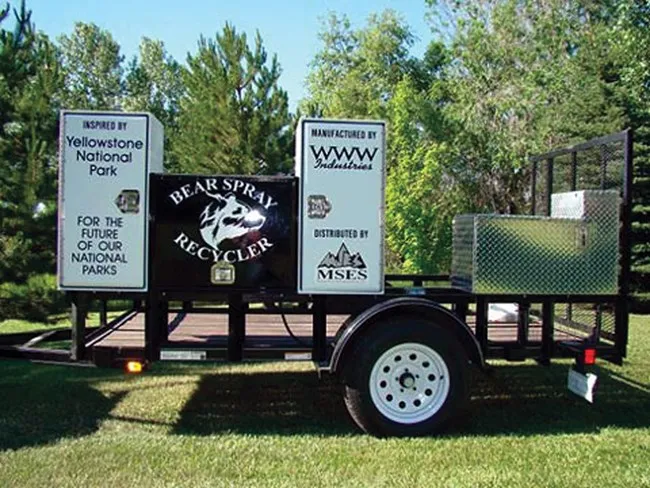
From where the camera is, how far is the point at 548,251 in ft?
17.6

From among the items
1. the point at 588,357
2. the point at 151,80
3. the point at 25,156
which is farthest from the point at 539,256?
the point at 151,80

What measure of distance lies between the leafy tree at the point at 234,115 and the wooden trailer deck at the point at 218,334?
31.2ft

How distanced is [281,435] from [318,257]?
136cm

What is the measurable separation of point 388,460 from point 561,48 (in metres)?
21.7

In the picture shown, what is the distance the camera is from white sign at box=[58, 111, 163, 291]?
16.4 feet

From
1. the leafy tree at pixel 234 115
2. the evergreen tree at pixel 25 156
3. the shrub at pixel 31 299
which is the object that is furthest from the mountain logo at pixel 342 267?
the leafy tree at pixel 234 115

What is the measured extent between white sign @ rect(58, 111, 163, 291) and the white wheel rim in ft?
6.46

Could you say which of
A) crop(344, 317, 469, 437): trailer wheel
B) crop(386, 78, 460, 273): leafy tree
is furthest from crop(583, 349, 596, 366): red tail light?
crop(386, 78, 460, 273): leafy tree

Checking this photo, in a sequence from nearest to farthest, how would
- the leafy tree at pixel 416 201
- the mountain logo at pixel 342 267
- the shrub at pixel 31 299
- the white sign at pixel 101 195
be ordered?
the white sign at pixel 101 195
the mountain logo at pixel 342 267
the shrub at pixel 31 299
the leafy tree at pixel 416 201

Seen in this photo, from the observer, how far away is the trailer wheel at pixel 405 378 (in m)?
5.10

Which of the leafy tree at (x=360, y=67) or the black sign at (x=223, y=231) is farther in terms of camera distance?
the leafy tree at (x=360, y=67)

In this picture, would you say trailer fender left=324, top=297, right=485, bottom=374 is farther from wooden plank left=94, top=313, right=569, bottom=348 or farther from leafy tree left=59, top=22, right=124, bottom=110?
leafy tree left=59, top=22, right=124, bottom=110

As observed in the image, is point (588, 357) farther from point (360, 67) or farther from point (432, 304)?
point (360, 67)

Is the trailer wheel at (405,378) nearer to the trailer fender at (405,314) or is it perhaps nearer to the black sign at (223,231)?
the trailer fender at (405,314)
